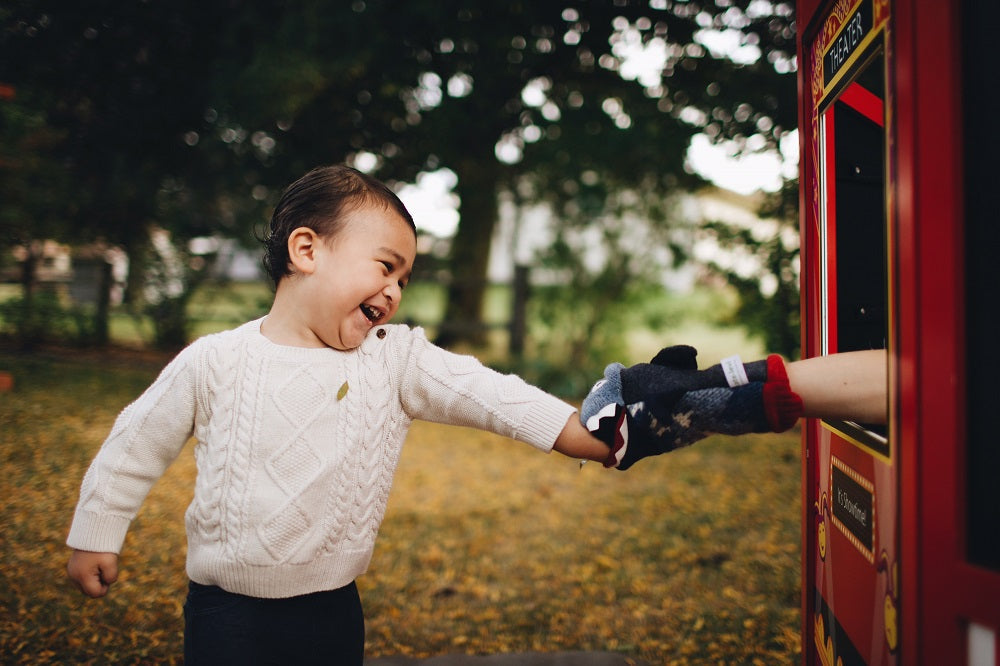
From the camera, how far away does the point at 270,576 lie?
158 cm

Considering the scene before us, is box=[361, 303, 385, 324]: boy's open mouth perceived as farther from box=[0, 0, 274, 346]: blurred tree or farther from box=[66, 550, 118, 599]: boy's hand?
box=[0, 0, 274, 346]: blurred tree

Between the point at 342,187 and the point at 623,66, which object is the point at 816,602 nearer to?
the point at 342,187

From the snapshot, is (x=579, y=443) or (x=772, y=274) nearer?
(x=579, y=443)

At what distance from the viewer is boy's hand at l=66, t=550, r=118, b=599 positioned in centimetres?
163

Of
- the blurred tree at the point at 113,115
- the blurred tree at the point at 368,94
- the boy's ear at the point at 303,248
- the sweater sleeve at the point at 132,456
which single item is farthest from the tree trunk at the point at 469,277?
the sweater sleeve at the point at 132,456

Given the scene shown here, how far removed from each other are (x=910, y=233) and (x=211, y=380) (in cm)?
147

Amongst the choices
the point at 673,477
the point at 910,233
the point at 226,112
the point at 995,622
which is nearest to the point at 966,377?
the point at 910,233

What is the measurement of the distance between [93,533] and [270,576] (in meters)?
0.43

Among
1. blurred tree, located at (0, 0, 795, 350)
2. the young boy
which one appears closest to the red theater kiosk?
the young boy

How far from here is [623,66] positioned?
5.86 metres

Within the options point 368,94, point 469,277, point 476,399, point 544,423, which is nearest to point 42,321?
point 368,94

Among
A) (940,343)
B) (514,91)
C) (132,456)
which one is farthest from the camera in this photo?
(514,91)

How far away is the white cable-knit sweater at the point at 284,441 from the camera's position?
1.58 meters

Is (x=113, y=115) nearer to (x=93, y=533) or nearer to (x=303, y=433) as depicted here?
(x=93, y=533)
